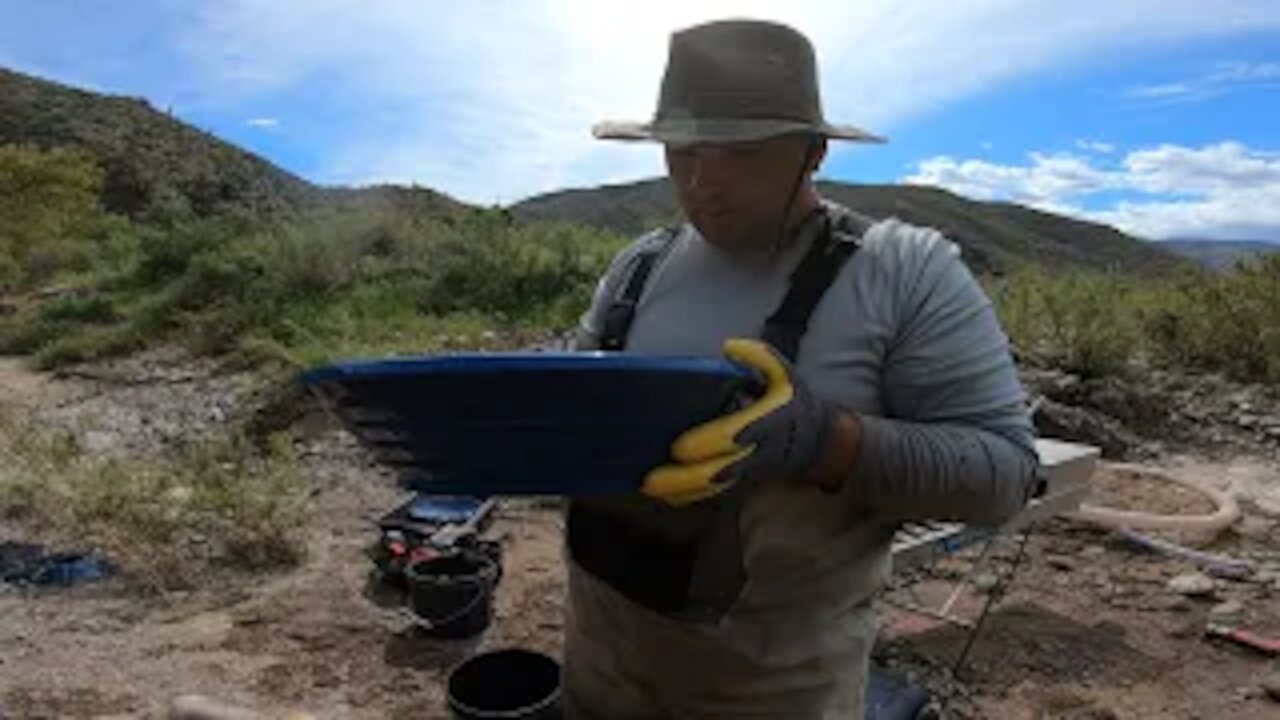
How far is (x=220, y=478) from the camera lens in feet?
16.5

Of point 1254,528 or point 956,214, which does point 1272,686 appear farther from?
point 956,214

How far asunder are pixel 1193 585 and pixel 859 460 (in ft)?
12.5

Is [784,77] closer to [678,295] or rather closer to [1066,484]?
[678,295]

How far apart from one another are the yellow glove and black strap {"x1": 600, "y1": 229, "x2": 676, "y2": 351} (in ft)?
1.21

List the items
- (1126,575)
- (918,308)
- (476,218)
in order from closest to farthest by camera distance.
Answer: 1. (918,308)
2. (1126,575)
3. (476,218)

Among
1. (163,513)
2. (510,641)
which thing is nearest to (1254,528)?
(510,641)

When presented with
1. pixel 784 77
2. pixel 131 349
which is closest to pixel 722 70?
pixel 784 77

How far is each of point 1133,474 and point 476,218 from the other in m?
7.63

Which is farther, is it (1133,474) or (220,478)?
(1133,474)

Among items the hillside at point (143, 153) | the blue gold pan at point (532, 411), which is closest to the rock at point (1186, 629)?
the blue gold pan at point (532, 411)

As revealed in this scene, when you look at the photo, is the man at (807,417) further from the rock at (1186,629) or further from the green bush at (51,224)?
the green bush at (51,224)

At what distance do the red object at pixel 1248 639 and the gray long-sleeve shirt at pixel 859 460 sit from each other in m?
3.10

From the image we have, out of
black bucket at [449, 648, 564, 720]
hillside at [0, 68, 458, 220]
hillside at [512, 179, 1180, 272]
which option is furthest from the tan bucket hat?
hillside at [512, 179, 1180, 272]

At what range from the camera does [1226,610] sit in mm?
4352
